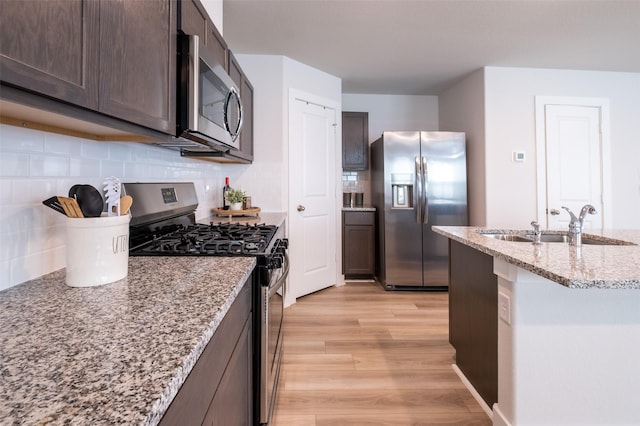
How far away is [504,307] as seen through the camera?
137 cm

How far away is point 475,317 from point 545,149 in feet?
8.75

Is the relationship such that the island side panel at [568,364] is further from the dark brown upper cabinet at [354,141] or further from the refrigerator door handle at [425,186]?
the dark brown upper cabinet at [354,141]

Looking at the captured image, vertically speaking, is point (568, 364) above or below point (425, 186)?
below

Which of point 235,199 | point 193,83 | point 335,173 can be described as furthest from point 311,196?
point 193,83

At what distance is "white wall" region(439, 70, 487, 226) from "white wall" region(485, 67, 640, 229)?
0.07 metres

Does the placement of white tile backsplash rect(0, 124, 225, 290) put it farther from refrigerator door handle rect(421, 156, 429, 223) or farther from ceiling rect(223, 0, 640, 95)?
refrigerator door handle rect(421, 156, 429, 223)

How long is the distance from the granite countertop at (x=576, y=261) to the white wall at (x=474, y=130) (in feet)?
6.37

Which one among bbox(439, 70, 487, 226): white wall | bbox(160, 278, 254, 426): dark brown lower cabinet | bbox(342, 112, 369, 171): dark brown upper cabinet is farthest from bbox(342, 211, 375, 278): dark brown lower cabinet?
bbox(160, 278, 254, 426): dark brown lower cabinet

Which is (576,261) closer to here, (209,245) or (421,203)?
(209,245)

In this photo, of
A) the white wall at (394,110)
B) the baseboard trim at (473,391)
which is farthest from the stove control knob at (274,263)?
the white wall at (394,110)

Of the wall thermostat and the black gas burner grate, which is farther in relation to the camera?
the wall thermostat

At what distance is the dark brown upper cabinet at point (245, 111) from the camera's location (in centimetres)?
230

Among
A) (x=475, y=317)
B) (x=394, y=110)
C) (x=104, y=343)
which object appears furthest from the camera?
(x=394, y=110)

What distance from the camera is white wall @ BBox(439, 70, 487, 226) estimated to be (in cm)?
350
